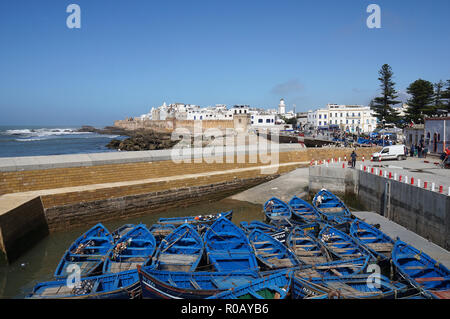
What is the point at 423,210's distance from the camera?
1410 cm

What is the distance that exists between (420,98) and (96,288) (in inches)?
2016

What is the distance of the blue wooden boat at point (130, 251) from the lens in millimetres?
10552

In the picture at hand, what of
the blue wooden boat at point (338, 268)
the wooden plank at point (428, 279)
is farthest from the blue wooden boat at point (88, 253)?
the wooden plank at point (428, 279)

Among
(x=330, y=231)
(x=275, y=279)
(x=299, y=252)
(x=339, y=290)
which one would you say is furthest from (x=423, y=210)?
(x=275, y=279)

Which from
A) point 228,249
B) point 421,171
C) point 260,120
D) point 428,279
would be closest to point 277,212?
point 228,249

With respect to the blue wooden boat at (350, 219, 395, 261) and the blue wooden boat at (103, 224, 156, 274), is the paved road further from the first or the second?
the blue wooden boat at (103, 224, 156, 274)

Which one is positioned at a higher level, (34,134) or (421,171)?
(34,134)

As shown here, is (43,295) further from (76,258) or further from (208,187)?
(208,187)

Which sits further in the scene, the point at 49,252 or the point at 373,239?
the point at 49,252

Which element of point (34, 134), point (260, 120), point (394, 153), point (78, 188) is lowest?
point (78, 188)

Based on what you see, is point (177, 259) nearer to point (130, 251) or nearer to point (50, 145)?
point (130, 251)

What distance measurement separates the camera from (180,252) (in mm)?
11797

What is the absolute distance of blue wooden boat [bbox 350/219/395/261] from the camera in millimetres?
11727

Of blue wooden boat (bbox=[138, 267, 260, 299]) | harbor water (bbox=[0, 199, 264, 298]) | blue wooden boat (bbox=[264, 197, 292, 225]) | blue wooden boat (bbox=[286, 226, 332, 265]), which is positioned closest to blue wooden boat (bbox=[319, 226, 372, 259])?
blue wooden boat (bbox=[286, 226, 332, 265])
